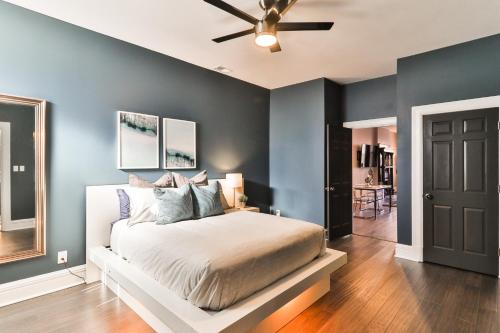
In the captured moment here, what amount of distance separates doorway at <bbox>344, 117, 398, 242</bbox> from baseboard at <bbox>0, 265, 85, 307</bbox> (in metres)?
4.68

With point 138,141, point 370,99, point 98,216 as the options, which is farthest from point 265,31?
point 370,99

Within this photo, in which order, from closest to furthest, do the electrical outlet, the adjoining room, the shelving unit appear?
the electrical outlet
the adjoining room
the shelving unit

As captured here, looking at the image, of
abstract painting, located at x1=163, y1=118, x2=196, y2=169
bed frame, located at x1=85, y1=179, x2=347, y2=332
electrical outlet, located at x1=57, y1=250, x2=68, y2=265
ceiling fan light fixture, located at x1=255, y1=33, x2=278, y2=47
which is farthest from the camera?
abstract painting, located at x1=163, y1=118, x2=196, y2=169

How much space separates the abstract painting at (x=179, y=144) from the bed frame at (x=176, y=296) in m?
0.82

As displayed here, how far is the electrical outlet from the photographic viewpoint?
2875mm

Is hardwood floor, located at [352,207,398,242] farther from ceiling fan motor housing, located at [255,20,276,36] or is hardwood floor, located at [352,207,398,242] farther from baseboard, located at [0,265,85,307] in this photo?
baseboard, located at [0,265,85,307]

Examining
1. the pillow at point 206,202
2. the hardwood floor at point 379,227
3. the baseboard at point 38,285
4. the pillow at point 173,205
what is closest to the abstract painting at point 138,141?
the pillow at point 173,205

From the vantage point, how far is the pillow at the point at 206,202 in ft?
10.6

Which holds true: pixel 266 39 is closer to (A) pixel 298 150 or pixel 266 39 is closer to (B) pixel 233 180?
(B) pixel 233 180

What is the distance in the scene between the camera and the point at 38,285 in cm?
270

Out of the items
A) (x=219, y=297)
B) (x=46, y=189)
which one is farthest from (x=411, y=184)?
(x=46, y=189)

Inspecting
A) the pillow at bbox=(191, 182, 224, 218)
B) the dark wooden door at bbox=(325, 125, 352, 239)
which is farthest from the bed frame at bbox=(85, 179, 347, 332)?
the dark wooden door at bbox=(325, 125, 352, 239)

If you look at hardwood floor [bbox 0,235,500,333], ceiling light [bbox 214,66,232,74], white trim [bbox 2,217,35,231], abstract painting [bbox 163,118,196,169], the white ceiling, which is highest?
ceiling light [bbox 214,66,232,74]

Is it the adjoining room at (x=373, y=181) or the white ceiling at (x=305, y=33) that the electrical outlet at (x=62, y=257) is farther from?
the adjoining room at (x=373, y=181)
